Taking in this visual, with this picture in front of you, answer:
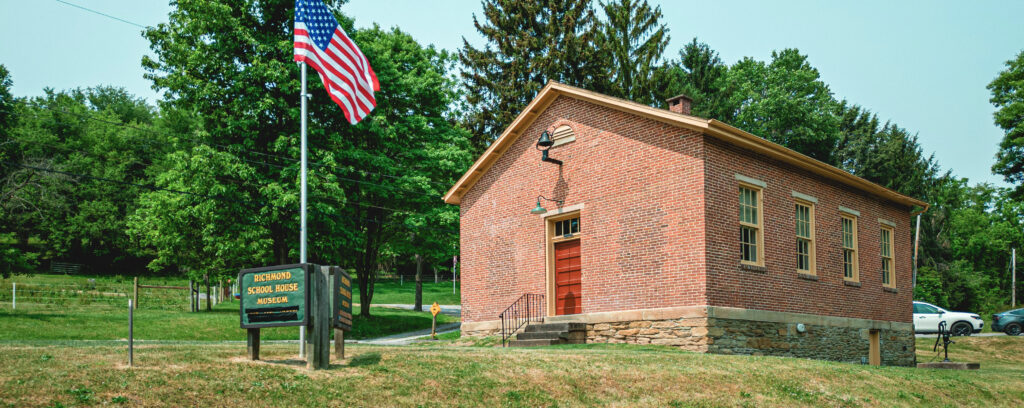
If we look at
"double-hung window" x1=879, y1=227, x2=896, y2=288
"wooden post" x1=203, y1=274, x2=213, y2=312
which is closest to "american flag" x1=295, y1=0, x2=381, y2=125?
"double-hung window" x1=879, y1=227, x2=896, y2=288

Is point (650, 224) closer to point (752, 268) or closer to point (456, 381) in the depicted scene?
point (752, 268)

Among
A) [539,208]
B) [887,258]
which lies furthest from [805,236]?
[539,208]

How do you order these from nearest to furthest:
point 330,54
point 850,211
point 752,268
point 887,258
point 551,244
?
1. point 330,54
2. point 752,268
3. point 551,244
4. point 850,211
5. point 887,258

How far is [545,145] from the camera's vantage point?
18.8 metres

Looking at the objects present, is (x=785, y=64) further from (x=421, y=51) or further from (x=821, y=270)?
(x=821, y=270)

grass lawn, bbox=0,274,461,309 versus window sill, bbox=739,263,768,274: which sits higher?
window sill, bbox=739,263,768,274

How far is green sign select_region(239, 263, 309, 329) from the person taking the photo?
367 inches

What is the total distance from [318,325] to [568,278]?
1011 centimetres

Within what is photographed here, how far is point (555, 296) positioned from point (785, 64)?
3992 centimetres

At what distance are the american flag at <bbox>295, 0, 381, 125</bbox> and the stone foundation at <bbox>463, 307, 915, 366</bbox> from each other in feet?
24.1

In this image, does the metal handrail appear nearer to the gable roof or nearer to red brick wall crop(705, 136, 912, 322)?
the gable roof

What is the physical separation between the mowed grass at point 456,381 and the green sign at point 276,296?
1.77 feet

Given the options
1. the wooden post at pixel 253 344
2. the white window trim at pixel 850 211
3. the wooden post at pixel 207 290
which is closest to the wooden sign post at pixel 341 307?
the wooden post at pixel 253 344

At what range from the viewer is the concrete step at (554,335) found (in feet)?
57.1
